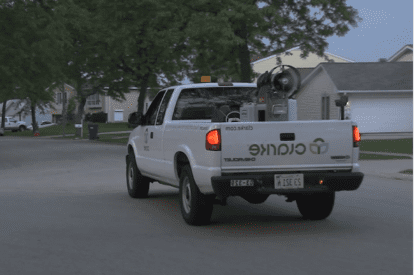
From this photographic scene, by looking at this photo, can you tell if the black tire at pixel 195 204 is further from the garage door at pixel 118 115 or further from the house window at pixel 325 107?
the garage door at pixel 118 115

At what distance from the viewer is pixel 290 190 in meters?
8.62

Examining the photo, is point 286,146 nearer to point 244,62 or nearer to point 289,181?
point 289,181

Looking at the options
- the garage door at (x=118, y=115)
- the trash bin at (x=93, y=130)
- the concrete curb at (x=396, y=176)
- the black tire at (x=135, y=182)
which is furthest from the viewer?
the garage door at (x=118, y=115)

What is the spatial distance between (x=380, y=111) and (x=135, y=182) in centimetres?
3072

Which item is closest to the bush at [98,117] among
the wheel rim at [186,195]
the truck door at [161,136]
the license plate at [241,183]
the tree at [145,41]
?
the tree at [145,41]

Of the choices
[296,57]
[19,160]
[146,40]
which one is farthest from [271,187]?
[296,57]

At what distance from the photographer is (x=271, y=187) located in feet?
28.3

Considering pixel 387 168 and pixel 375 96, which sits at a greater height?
pixel 375 96

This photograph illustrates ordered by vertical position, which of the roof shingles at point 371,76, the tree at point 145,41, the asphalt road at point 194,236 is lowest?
the asphalt road at point 194,236

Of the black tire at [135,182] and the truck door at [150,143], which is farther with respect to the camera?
the black tire at [135,182]

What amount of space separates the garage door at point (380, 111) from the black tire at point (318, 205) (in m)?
31.9

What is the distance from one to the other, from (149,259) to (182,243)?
96 centimetres

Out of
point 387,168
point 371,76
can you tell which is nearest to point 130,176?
point 387,168

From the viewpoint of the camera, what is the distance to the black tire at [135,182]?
12.4 m
